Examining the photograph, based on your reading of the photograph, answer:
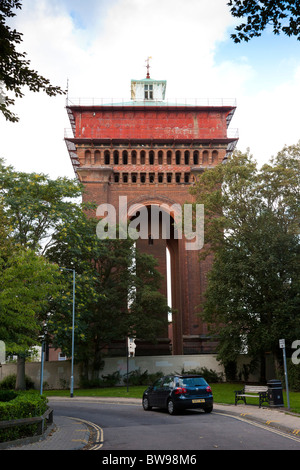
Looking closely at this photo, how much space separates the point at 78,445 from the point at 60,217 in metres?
21.1

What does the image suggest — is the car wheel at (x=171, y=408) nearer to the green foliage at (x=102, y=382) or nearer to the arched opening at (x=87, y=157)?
the green foliage at (x=102, y=382)

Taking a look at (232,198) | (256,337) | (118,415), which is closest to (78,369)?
(256,337)

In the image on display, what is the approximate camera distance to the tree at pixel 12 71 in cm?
891

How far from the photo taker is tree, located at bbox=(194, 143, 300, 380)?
2908 cm

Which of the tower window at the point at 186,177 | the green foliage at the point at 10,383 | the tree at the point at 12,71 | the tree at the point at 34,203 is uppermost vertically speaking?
the tower window at the point at 186,177

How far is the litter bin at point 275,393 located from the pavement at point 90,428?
319 millimetres

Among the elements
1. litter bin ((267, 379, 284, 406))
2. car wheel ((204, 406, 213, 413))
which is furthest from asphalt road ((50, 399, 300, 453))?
litter bin ((267, 379, 284, 406))

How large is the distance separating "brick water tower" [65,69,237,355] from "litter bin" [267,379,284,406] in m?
22.8

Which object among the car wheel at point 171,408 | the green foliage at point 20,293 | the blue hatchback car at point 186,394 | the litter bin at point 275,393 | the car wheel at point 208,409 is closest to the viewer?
the green foliage at point 20,293

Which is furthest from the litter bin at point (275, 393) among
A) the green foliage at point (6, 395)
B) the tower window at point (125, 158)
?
the tower window at point (125, 158)

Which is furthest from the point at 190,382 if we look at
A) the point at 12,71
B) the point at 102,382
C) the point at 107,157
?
the point at 107,157

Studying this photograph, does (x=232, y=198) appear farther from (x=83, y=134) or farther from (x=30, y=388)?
(x=30, y=388)

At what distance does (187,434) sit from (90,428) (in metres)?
3.93

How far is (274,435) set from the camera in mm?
11562
